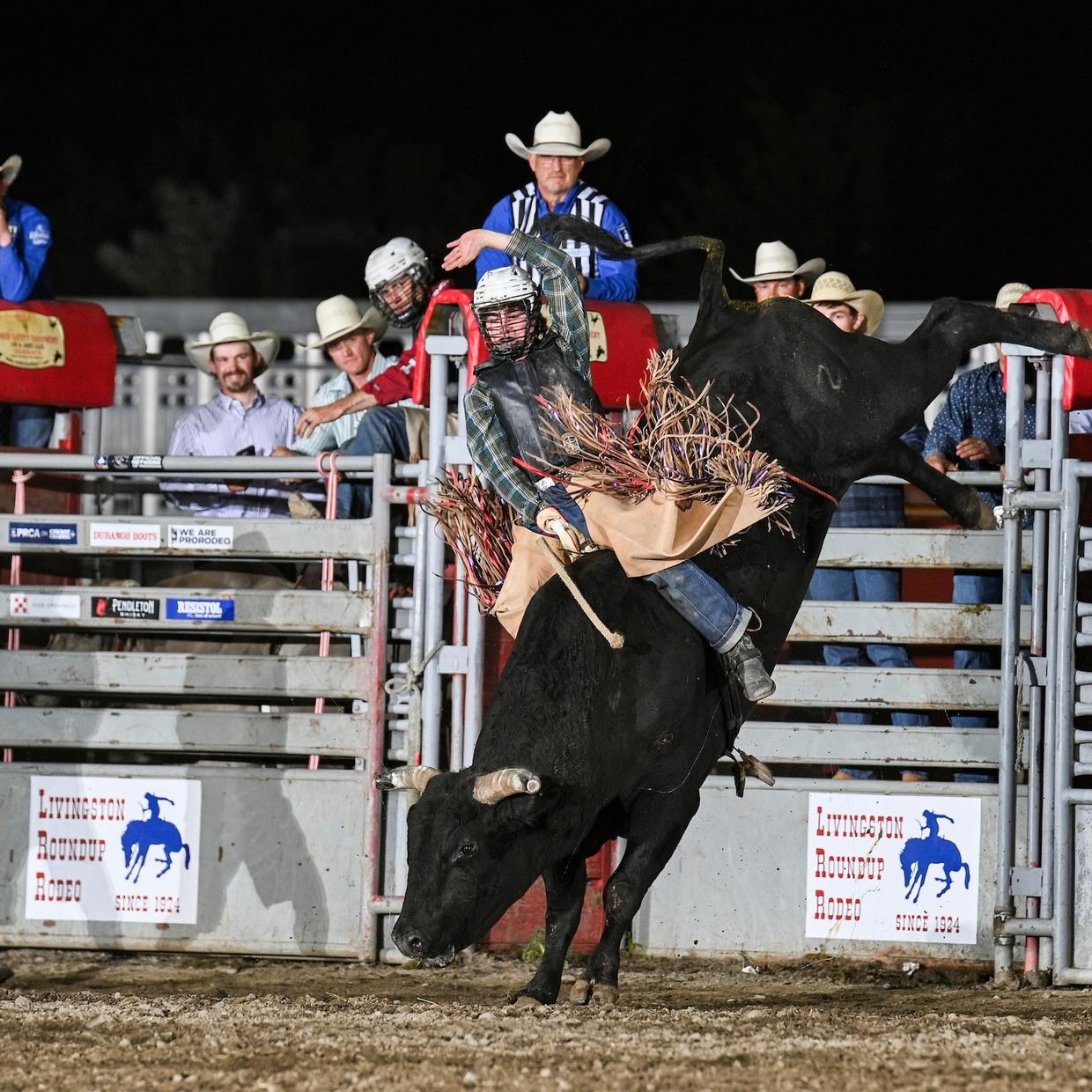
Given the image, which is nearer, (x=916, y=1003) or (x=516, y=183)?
(x=916, y=1003)

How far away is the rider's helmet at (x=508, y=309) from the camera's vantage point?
557cm

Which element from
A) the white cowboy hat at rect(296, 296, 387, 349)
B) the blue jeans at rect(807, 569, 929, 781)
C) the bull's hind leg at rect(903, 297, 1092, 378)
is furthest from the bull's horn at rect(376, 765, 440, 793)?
the white cowboy hat at rect(296, 296, 387, 349)

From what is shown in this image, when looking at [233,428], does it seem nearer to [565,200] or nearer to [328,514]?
[328,514]

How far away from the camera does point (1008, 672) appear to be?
22.0ft

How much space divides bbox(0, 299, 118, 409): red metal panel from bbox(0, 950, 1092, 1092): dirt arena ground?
9.14 feet

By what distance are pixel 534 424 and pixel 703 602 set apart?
33.8 inches

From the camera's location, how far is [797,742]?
22.9ft

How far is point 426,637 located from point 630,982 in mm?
1649

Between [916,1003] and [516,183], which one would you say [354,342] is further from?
[516,183]

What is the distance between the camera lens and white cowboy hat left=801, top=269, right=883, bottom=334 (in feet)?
25.6

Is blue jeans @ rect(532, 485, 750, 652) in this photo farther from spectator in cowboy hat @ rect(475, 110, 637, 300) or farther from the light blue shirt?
the light blue shirt

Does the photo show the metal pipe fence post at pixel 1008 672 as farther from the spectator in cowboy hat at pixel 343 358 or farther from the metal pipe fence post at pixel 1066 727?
the spectator in cowboy hat at pixel 343 358

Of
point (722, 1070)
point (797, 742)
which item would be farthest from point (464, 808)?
point (797, 742)

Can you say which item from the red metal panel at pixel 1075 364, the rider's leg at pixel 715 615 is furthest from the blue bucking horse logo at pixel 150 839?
the red metal panel at pixel 1075 364
